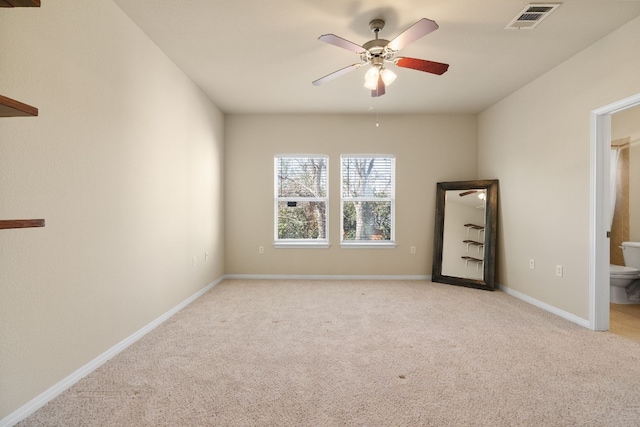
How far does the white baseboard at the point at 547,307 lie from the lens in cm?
308

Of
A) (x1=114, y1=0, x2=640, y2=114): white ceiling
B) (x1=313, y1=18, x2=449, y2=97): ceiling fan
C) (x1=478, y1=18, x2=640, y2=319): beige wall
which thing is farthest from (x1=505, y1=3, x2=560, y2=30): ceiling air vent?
(x1=478, y1=18, x2=640, y2=319): beige wall

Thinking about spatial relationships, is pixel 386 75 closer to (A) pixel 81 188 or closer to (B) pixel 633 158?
(A) pixel 81 188

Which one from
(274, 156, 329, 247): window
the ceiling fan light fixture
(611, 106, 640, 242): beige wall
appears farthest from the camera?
(274, 156, 329, 247): window

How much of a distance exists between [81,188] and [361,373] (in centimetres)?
217

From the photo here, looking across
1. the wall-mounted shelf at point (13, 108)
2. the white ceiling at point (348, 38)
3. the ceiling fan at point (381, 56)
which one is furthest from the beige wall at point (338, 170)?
the wall-mounted shelf at point (13, 108)

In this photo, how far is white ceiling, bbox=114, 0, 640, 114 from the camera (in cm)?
241

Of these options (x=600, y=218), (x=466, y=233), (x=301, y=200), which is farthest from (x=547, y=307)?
(x=301, y=200)

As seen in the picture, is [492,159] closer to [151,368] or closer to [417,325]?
[417,325]

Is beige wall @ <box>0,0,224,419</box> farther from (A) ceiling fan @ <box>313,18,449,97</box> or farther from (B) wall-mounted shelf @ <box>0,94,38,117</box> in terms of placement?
(A) ceiling fan @ <box>313,18,449,97</box>

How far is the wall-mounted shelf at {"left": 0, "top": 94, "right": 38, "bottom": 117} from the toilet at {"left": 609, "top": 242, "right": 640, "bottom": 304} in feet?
17.0

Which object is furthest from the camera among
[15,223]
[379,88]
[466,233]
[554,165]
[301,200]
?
[301,200]

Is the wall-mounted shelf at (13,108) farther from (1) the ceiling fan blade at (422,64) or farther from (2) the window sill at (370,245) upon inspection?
(2) the window sill at (370,245)

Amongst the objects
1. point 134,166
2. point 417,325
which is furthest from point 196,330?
point 417,325

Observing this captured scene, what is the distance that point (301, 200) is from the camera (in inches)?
202
